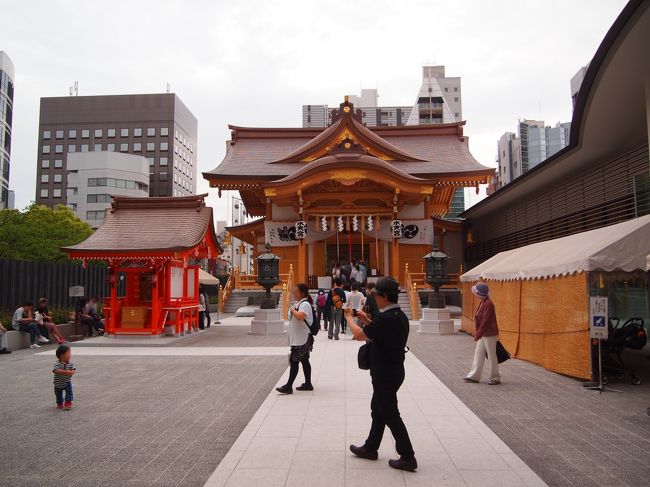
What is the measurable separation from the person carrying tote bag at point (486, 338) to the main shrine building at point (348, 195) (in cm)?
1625

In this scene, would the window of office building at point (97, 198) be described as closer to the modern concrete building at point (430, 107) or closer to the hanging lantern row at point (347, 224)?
the modern concrete building at point (430, 107)

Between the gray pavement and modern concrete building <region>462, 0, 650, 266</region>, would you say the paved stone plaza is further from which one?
modern concrete building <region>462, 0, 650, 266</region>

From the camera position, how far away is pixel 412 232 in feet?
87.5

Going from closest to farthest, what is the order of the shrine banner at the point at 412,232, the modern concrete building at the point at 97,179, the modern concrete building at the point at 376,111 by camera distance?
the shrine banner at the point at 412,232, the modern concrete building at the point at 97,179, the modern concrete building at the point at 376,111

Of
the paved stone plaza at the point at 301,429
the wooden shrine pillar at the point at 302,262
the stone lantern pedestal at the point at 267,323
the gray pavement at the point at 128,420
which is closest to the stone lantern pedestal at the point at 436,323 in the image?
the stone lantern pedestal at the point at 267,323

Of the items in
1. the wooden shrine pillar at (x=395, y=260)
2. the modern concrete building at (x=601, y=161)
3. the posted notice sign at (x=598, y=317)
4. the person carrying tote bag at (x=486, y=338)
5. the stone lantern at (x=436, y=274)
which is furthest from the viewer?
the wooden shrine pillar at (x=395, y=260)

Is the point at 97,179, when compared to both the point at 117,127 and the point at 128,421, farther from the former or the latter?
the point at 128,421

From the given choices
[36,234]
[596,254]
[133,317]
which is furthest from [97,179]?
[596,254]

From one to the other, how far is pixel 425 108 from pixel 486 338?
281ft

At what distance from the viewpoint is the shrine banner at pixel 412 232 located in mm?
26594

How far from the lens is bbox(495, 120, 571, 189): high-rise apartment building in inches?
2906

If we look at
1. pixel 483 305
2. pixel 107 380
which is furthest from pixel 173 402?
pixel 483 305

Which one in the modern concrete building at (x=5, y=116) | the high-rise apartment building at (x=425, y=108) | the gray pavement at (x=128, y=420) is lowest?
the gray pavement at (x=128, y=420)

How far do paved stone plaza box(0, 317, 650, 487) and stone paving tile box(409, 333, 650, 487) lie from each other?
20 mm
